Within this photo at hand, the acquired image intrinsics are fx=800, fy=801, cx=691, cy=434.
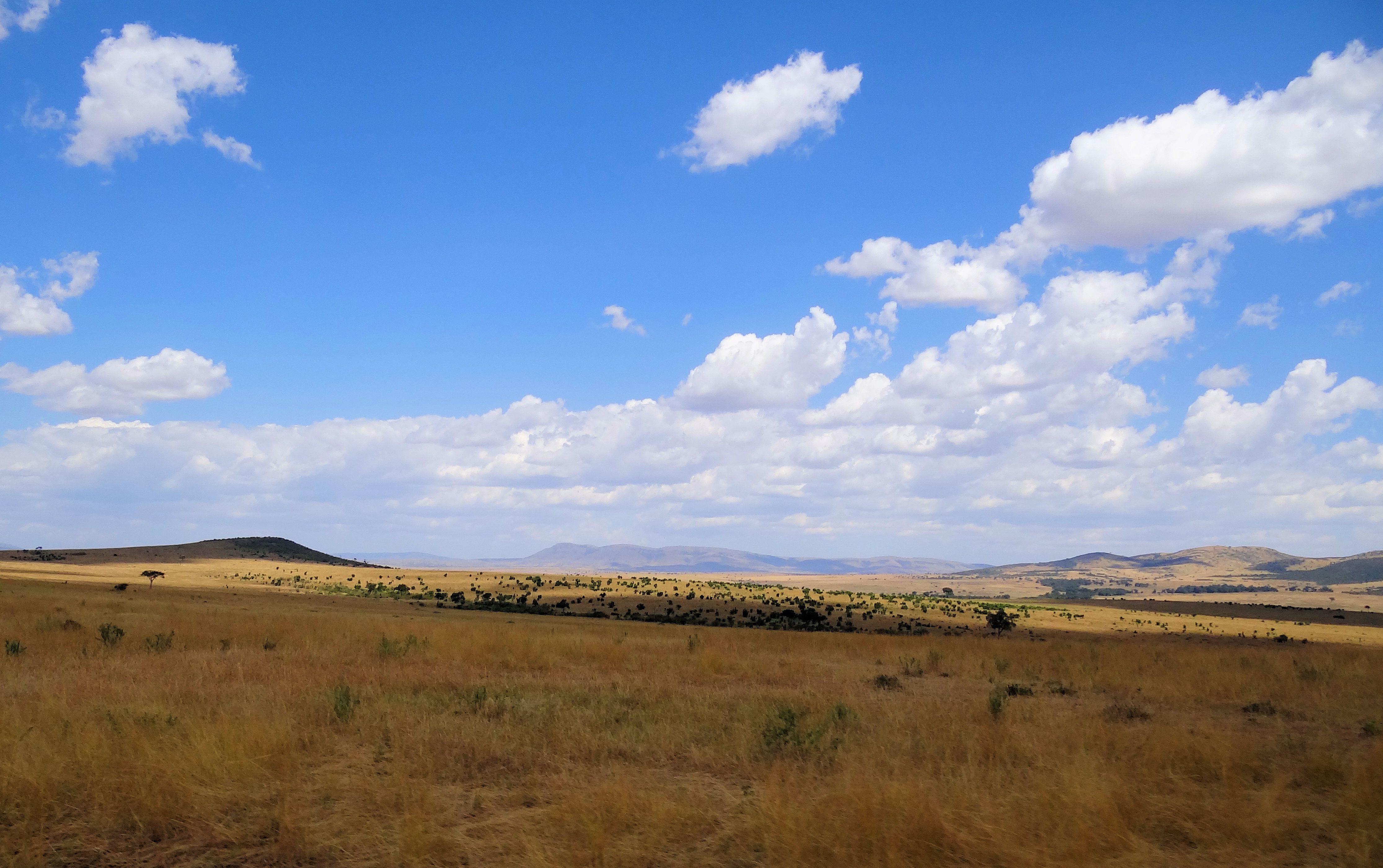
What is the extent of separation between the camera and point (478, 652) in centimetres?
1758

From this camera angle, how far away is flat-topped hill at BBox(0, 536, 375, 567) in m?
90.2

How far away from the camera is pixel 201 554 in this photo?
105 metres

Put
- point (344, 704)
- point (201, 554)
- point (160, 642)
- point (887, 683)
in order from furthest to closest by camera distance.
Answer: point (201, 554) < point (160, 642) < point (887, 683) < point (344, 704)

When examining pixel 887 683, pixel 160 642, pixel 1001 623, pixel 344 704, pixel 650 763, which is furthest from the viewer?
pixel 1001 623

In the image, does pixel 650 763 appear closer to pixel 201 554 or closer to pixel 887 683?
pixel 887 683

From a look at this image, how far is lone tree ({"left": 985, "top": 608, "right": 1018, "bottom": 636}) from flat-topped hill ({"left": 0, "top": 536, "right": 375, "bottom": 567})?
265ft

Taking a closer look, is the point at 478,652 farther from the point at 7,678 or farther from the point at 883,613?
the point at 883,613

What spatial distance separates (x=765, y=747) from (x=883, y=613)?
158 ft

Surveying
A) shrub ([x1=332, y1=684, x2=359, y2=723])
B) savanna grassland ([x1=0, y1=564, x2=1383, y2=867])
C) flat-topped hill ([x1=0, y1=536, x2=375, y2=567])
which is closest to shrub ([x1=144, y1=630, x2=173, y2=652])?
savanna grassland ([x1=0, y1=564, x2=1383, y2=867])

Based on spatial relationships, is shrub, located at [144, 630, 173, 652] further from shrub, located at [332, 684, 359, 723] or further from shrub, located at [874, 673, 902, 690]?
shrub, located at [874, 673, 902, 690]

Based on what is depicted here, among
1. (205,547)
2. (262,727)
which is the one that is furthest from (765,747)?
(205,547)

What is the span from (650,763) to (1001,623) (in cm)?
4288

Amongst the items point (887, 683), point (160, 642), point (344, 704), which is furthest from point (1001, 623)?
point (344, 704)

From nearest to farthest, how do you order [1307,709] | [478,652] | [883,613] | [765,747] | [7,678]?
[765,747] → [7,678] → [1307,709] → [478,652] → [883,613]
